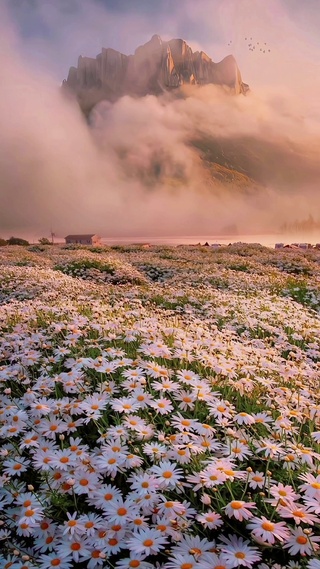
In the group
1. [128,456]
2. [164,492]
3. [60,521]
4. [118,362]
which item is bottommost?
[60,521]

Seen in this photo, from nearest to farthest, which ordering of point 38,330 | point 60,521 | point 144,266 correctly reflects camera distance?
point 60,521, point 38,330, point 144,266

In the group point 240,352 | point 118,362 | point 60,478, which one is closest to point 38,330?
A: point 118,362

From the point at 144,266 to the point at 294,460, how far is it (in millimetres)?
17924

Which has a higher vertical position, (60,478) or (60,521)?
(60,478)

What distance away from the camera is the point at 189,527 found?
2.65 meters

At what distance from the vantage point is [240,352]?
16.2ft

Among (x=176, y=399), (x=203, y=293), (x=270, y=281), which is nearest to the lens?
(x=176, y=399)

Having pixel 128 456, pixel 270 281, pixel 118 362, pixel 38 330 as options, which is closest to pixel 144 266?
pixel 270 281

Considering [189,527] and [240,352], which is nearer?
[189,527]

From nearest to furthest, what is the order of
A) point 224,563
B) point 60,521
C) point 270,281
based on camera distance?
point 224,563, point 60,521, point 270,281

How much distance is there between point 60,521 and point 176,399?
1.30 m

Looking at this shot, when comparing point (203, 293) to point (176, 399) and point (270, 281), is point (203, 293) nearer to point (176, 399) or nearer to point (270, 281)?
point (270, 281)

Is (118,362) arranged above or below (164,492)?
above

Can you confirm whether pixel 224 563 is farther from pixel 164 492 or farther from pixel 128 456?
pixel 128 456
